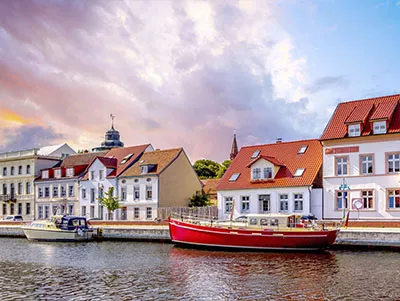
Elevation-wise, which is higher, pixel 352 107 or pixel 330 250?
pixel 352 107

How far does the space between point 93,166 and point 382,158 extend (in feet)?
129

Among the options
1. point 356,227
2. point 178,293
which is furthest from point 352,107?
point 178,293

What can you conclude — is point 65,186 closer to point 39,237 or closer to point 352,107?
point 39,237

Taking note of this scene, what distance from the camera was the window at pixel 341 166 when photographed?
160ft

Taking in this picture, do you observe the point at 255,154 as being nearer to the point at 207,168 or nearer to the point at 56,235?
the point at 56,235

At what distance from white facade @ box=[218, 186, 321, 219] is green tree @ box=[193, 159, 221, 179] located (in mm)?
56805

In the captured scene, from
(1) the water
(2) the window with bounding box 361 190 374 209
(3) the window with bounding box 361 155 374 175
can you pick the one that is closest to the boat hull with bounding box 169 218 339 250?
(1) the water

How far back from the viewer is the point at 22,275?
29453 mm

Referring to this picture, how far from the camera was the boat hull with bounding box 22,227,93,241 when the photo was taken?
52.6m

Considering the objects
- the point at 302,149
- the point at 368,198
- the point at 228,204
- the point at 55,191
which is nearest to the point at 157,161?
the point at 228,204

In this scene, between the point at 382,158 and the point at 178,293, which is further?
the point at 382,158

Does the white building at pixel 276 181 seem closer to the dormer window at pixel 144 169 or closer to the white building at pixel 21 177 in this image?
the dormer window at pixel 144 169

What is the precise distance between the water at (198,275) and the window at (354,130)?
49.6 ft

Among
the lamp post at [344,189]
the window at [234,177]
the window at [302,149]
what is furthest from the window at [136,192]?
the lamp post at [344,189]
